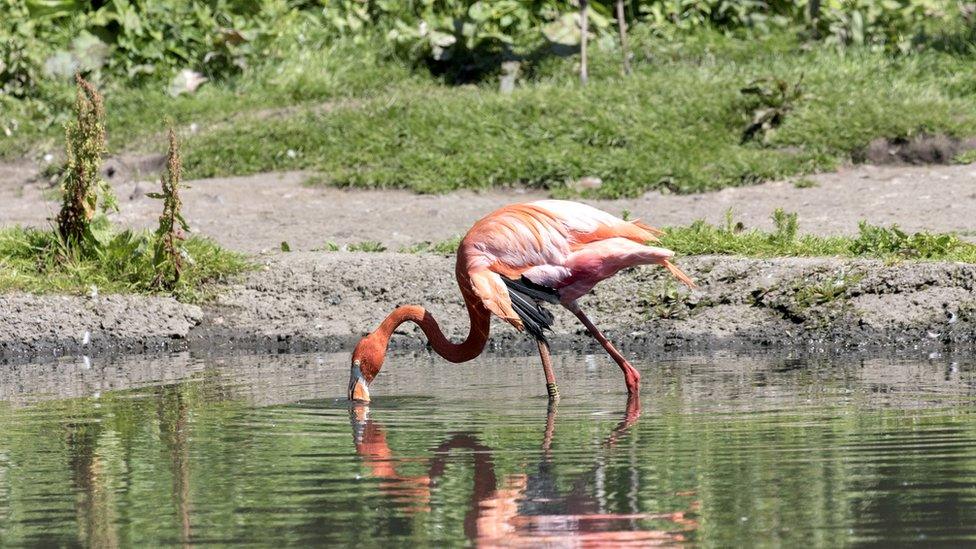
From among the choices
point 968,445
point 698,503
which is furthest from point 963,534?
point 968,445

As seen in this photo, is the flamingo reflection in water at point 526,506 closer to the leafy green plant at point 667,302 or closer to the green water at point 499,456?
the green water at point 499,456

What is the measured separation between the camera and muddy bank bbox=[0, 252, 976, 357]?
8062mm

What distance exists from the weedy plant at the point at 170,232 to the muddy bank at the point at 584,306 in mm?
164

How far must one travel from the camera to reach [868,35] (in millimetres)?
13555

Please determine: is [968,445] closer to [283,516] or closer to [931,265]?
[283,516]

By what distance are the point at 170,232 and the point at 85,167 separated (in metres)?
0.64

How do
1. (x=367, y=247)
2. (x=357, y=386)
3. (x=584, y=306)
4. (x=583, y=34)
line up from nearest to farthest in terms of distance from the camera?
(x=357, y=386) → (x=584, y=306) → (x=367, y=247) → (x=583, y=34)

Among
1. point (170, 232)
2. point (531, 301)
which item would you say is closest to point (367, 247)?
point (170, 232)

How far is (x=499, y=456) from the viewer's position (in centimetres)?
534

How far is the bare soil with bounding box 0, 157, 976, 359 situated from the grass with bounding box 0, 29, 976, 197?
458 millimetres

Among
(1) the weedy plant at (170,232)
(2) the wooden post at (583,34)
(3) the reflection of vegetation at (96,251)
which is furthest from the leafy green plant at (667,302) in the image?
(2) the wooden post at (583,34)

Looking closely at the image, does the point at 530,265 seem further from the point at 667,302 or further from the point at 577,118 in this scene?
the point at 577,118

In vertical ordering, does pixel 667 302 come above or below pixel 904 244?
below

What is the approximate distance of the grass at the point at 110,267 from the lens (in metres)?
8.92
